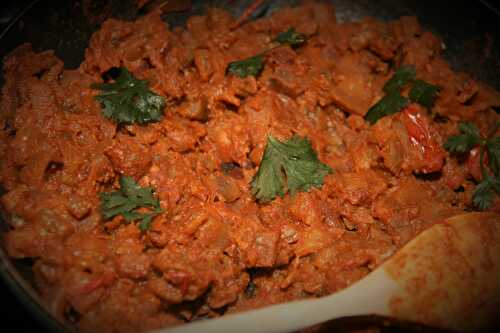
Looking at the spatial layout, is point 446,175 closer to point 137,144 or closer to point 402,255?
point 402,255

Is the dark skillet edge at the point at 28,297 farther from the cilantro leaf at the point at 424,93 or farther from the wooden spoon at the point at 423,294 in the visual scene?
the cilantro leaf at the point at 424,93

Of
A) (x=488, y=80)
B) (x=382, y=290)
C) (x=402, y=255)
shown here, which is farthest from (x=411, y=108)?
(x=382, y=290)

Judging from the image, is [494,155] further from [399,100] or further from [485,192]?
[399,100]

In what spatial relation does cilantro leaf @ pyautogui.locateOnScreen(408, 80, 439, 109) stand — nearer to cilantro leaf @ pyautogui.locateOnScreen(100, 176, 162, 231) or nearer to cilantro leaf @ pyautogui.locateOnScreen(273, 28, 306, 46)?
cilantro leaf @ pyautogui.locateOnScreen(273, 28, 306, 46)

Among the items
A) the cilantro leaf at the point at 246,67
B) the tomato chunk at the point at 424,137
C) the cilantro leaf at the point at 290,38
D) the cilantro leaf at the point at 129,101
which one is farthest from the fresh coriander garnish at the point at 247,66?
the tomato chunk at the point at 424,137

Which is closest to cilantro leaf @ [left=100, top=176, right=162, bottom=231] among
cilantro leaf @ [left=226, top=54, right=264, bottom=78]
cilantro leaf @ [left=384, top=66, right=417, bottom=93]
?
cilantro leaf @ [left=226, top=54, right=264, bottom=78]
